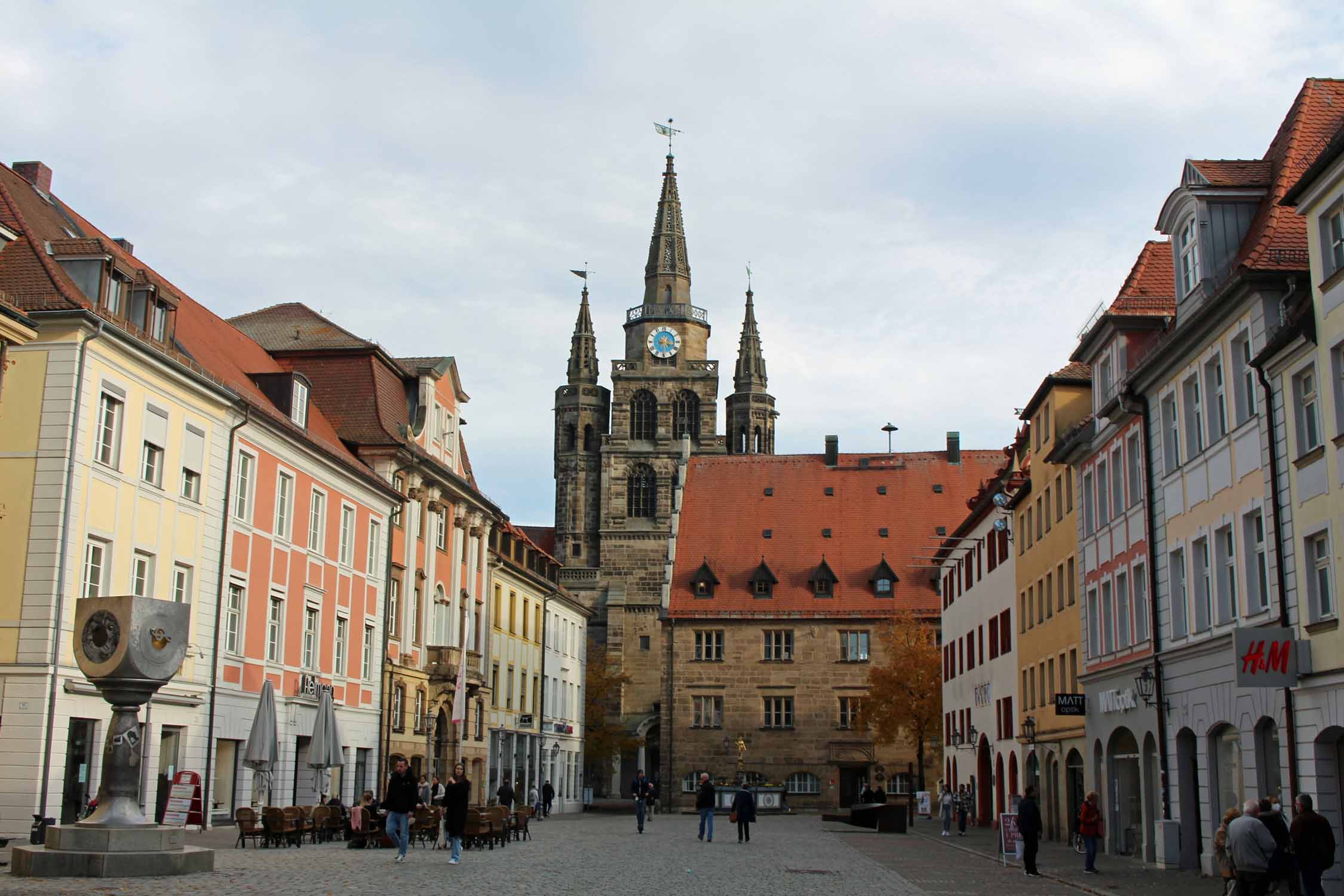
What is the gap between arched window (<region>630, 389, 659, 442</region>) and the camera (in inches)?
4348

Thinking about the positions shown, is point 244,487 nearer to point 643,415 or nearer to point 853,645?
point 853,645

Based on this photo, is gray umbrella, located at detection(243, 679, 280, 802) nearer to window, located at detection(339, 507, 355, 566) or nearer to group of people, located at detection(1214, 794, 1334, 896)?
window, located at detection(339, 507, 355, 566)

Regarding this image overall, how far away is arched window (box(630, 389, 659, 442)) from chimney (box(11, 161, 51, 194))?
77794mm

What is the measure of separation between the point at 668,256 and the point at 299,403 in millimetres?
81720

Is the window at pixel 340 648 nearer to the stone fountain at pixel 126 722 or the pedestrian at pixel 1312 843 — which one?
the stone fountain at pixel 126 722

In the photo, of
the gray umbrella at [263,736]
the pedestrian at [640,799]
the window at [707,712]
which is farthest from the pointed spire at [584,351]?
the gray umbrella at [263,736]

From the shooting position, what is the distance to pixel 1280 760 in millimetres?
21562

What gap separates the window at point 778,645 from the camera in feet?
266

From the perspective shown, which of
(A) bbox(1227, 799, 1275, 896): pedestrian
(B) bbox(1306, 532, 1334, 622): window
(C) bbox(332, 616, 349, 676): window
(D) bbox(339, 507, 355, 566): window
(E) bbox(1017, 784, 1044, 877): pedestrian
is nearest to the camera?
(A) bbox(1227, 799, 1275, 896): pedestrian

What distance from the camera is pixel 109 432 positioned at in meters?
28.2

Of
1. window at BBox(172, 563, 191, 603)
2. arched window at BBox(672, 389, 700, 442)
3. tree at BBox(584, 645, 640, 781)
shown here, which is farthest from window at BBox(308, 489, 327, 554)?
arched window at BBox(672, 389, 700, 442)

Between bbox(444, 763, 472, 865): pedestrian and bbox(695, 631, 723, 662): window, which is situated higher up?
bbox(695, 631, 723, 662): window

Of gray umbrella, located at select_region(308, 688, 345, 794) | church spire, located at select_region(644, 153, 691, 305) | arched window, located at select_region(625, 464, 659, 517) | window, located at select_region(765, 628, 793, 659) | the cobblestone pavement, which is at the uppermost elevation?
church spire, located at select_region(644, 153, 691, 305)

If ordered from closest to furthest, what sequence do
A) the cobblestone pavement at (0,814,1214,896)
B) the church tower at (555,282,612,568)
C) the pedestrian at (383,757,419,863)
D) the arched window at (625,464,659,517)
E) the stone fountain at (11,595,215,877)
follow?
1. the cobblestone pavement at (0,814,1214,896)
2. the stone fountain at (11,595,215,877)
3. the pedestrian at (383,757,419,863)
4. the arched window at (625,464,659,517)
5. the church tower at (555,282,612,568)
